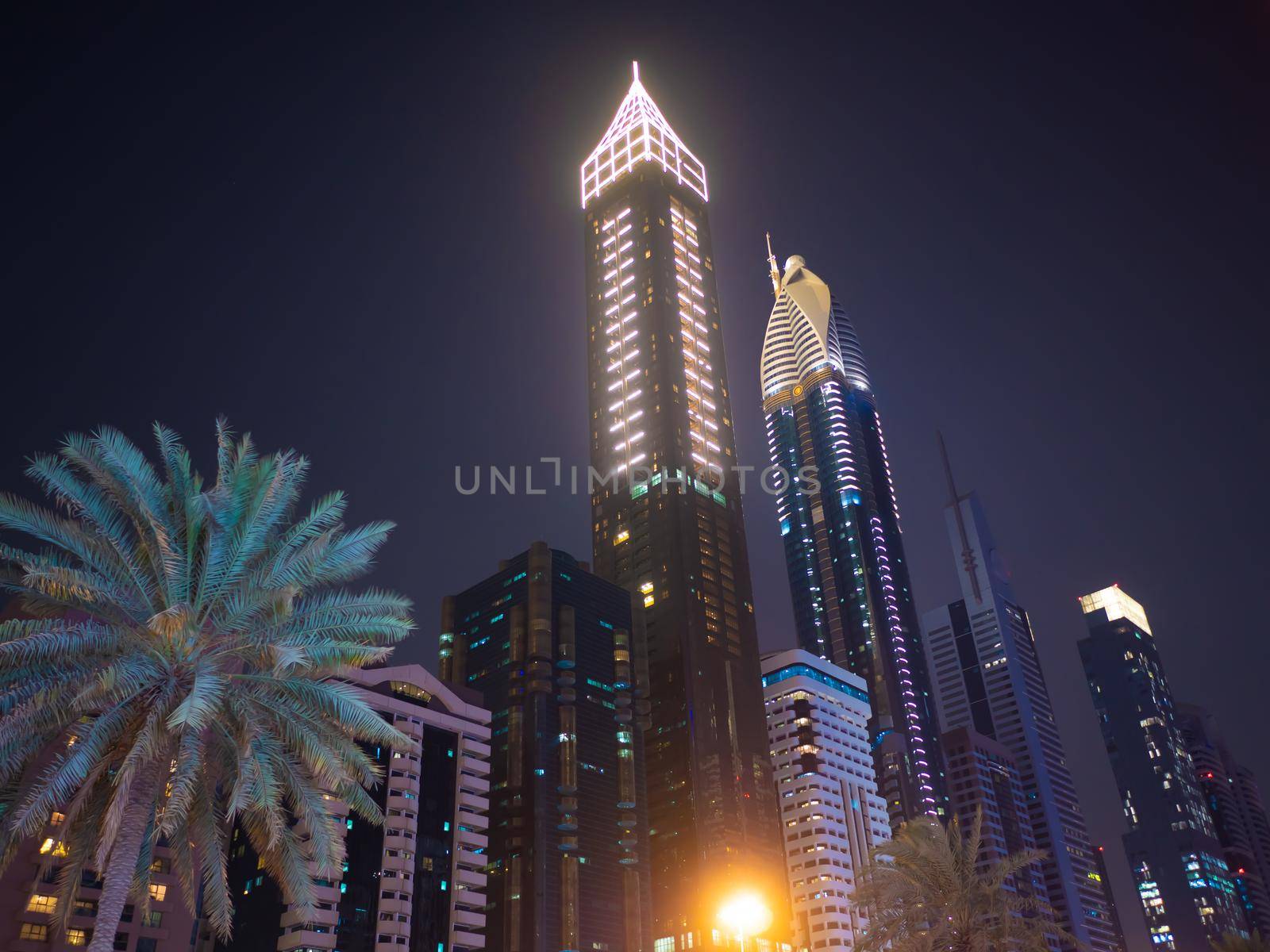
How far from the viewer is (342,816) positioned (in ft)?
395

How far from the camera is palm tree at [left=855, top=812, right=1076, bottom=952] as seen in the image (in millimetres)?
47656

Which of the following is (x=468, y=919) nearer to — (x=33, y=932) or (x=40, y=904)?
(x=40, y=904)

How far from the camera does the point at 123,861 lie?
29.6 m

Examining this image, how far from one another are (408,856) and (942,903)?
96811 mm

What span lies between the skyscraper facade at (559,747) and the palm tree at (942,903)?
10997 cm

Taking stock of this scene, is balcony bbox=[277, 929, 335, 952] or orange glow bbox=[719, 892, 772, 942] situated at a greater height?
balcony bbox=[277, 929, 335, 952]

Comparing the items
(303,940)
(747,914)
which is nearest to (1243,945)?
(747,914)

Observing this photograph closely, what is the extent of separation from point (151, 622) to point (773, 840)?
568 ft

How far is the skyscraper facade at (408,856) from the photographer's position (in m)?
122

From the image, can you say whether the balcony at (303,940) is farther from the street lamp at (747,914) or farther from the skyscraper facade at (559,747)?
the street lamp at (747,914)

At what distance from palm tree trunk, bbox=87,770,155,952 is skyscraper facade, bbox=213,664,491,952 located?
9139 cm

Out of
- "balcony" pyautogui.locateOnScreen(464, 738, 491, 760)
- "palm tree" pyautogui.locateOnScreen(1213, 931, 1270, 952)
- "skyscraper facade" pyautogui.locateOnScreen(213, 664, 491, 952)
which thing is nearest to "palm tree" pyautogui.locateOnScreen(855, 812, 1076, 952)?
"palm tree" pyautogui.locateOnScreen(1213, 931, 1270, 952)

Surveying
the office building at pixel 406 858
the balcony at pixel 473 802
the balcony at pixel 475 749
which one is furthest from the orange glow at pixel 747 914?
the balcony at pixel 475 749

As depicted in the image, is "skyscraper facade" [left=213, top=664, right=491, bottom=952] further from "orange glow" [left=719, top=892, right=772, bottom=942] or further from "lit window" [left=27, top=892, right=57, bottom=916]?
"orange glow" [left=719, top=892, right=772, bottom=942]
